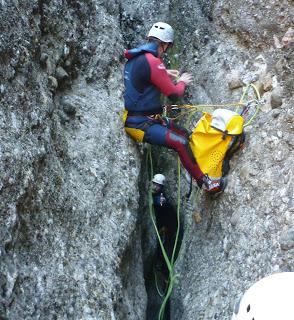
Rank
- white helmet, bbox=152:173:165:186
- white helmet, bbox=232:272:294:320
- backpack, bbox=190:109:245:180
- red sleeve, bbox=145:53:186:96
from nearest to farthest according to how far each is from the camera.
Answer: white helmet, bbox=232:272:294:320, backpack, bbox=190:109:245:180, red sleeve, bbox=145:53:186:96, white helmet, bbox=152:173:165:186

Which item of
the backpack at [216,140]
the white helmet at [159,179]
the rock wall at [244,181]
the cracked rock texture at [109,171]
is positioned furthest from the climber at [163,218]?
the backpack at [216,140]

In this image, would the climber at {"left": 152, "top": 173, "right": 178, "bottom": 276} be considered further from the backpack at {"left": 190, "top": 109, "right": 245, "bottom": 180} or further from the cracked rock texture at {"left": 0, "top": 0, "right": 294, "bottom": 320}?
the backpack at {"left": 190, "top": 109, "right": 245, "bottom": 180}

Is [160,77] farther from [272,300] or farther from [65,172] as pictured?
[272,300]

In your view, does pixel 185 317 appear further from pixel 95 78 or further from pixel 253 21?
pixel 253 21

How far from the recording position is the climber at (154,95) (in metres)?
5.78

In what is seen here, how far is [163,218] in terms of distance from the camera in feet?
22.7

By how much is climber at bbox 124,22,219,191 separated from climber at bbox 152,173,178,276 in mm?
817

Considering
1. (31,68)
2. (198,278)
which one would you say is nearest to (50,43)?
(31,68)

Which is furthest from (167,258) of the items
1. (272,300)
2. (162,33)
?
(272,300)

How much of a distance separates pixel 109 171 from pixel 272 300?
A: 2.58 meters

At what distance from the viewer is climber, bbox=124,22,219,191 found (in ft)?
19.0

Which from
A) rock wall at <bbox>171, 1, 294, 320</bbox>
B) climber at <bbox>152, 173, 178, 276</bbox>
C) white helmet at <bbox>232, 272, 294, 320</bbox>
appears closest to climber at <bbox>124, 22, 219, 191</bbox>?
rock wall at <bbox>171, 1, 294, 320</bbox>

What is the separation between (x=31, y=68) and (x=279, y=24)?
2.65m

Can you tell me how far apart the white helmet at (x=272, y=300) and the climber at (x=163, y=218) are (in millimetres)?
2984
